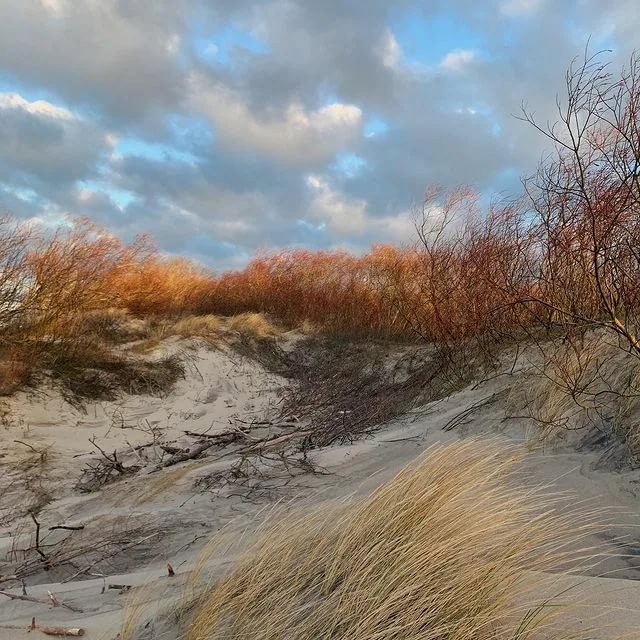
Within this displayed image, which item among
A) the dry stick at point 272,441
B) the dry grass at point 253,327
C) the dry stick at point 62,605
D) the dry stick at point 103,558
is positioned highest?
the dry grass at point 253,327

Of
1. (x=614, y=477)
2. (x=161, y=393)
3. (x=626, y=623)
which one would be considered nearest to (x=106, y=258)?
(x=161, y=393)

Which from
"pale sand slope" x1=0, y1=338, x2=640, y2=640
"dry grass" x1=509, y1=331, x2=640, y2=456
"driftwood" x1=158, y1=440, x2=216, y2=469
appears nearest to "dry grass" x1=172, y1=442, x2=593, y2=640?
"pale sand slope" x1=0, y1=338, x2=640, y2=640

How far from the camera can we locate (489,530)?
1.93 m

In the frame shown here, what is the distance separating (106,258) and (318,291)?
21.9 ft

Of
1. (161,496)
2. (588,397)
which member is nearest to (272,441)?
(161,496)

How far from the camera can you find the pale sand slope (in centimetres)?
216

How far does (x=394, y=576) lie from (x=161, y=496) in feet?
11.5

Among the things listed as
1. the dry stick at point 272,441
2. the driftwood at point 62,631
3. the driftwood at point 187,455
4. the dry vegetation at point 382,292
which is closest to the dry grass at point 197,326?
the dry vegetation at point 382,292

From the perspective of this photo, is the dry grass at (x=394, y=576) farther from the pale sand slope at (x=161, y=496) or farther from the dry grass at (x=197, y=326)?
the dry grass at (x=197, y=326)

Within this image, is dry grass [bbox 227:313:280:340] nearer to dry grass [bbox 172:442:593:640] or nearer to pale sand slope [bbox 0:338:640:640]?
pale sand slope [bbox 0:338:640:640]

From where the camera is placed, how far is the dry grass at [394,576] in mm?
1544

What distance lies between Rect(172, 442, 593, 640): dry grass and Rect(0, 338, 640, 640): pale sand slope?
23cm

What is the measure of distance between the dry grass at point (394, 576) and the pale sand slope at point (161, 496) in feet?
0.75

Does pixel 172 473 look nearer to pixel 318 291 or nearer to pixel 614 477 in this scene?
pixel 614 477
